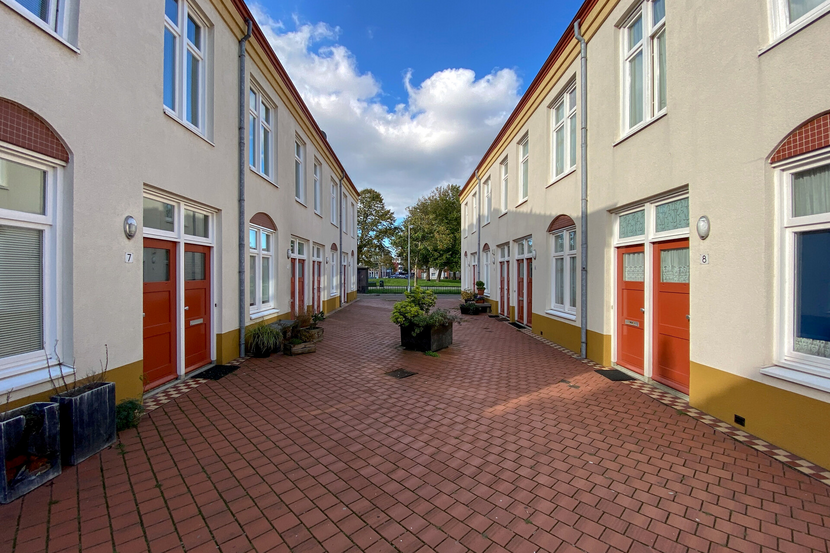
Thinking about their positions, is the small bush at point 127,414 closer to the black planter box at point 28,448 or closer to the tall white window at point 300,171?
the black planter box at point 28,448

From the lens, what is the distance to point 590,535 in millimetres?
2420

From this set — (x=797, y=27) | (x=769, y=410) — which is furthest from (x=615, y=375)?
(x=797, y=27)

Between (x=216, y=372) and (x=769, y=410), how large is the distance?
24.1 feet

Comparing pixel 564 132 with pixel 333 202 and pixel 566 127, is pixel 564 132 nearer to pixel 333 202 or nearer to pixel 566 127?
pixel 566 127

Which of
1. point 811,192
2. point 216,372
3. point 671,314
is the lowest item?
point 216,372

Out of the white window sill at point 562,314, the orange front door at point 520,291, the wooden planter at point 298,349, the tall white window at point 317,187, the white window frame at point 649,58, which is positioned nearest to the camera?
the white window frame at point 649,58

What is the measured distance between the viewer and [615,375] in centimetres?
614

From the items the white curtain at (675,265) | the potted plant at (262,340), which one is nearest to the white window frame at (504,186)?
the white curtain at (675,265)

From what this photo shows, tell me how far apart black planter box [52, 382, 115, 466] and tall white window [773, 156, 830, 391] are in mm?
6503

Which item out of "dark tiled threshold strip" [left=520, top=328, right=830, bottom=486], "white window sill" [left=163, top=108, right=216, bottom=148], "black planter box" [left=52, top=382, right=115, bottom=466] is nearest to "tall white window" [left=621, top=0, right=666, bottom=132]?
"dark tiled threshold strip" [left=520, top=328, right=830, bottom=486]

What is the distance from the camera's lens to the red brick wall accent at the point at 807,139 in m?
3.22

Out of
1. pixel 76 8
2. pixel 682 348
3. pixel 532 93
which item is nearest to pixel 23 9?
pixel 76 8

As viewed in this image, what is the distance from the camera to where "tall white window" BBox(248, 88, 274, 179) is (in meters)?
8.23

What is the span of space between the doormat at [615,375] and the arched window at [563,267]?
1873mm
